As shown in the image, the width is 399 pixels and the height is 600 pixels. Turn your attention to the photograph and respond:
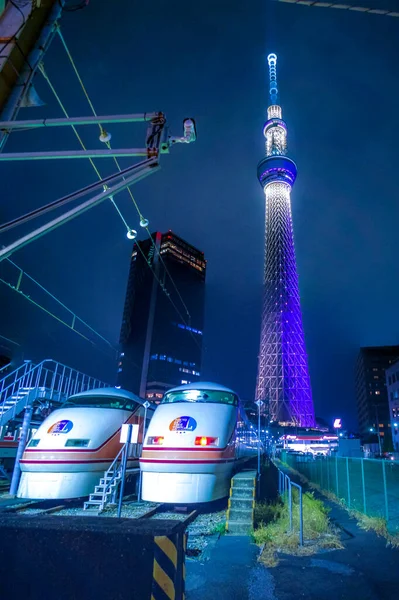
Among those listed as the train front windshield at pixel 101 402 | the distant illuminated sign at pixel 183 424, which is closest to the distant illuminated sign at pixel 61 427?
the train front windshield at pixel 101 402

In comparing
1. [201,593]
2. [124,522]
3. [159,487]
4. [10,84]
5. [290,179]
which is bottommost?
[201,593]

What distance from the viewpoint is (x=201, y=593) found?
531 cm

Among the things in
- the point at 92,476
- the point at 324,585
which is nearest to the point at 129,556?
the point at 324,585

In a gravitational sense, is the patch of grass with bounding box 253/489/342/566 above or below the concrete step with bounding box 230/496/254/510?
below

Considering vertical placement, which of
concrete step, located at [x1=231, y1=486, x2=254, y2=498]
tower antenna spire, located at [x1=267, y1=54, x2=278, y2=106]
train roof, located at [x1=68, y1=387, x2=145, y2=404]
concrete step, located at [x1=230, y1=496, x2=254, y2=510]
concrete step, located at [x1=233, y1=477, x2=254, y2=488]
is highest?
tower antenna spire, located at [x1=267, y1=54, x2=278, y2=106]

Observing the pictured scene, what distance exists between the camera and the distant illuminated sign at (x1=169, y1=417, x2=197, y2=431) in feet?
36.4

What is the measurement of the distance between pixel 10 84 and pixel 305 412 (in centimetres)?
7775

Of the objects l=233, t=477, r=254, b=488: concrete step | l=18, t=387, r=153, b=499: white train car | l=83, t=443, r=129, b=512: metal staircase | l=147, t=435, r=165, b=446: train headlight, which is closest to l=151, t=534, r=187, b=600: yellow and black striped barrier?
l=233, t=477, r=254, b=488: concrete step

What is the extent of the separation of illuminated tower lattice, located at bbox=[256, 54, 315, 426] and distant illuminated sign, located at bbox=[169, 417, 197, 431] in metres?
61.5

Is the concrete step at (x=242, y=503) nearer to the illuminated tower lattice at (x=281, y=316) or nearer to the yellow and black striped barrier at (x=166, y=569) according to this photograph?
the yellow and black striped barrier at (x=166, y=569)

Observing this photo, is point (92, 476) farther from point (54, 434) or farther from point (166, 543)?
point (166, 543)

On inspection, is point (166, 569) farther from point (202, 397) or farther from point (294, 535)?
point (202, 397)

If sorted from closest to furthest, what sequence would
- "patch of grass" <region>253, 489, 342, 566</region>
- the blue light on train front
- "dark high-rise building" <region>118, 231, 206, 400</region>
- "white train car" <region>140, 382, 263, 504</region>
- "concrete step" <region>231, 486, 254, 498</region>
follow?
1. "patch of grass" <region>253, 489, 342, 566</region>
2. "concrete step" <region>231, 486, 254, 498</region>
3. "white train car" <region>140, 382, 263, 504</region>
4. the blue light on train front
5. "dark high-rise building" <region>118, 231, 206, 400</region>

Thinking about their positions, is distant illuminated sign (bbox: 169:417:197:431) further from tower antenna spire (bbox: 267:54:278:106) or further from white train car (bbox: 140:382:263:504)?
tower antenna spire (bbox: 267:54:278:106)
